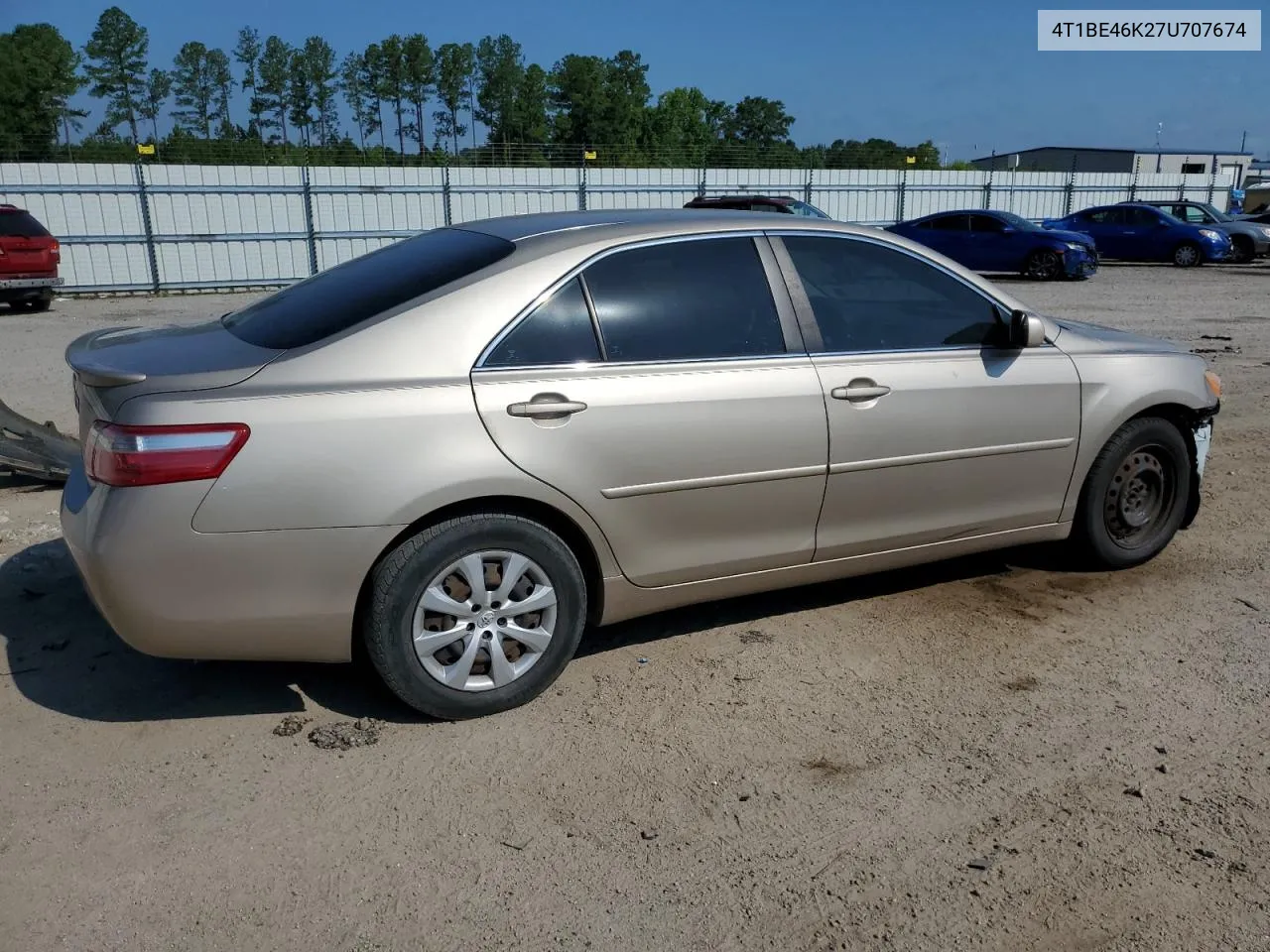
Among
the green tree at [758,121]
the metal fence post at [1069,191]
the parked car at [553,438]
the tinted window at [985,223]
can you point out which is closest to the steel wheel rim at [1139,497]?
the parked car at [553,438]

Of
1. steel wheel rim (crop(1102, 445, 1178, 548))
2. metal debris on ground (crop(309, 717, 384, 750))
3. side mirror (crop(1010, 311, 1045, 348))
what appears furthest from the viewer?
steel wheel rim (crop(1102, 445, 1178, 548))

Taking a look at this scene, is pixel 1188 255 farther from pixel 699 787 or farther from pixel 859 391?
pixel 699 787

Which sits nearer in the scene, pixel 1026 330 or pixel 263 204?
pixel 1026 330

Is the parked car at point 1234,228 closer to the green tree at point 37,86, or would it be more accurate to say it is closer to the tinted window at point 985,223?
the tinted window at point 985,223

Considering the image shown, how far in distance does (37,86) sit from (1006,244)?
49.8 metres

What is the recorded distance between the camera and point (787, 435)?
12.7 feet

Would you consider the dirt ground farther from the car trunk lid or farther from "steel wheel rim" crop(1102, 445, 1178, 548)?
the car trunk lid

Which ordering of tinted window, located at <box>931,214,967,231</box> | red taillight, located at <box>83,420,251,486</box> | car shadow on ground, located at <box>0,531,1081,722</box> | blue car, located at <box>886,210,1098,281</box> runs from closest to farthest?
red taillight, located at <box>83,420,251,486</box>, car shadow on ground, located at <box>0,531,1081,722</box>, blue car, located at <box>886,210,1098,281</box>, tinted window, located at <box>931,214,967,231</box>

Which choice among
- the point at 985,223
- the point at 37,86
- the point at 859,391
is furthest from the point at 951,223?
the point at 37,86

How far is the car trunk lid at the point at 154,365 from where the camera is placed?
322 cm

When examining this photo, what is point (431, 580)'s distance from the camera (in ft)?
11.2

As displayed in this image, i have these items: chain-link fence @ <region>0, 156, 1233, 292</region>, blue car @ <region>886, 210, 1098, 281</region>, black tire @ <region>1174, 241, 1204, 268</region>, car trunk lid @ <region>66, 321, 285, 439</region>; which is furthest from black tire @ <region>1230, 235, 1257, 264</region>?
car trunk lid @ <region>66, 321, 285, 439</region>

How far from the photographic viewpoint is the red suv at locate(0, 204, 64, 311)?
15.9 m

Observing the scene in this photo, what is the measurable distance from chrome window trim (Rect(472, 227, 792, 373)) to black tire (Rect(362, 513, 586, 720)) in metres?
0.52
